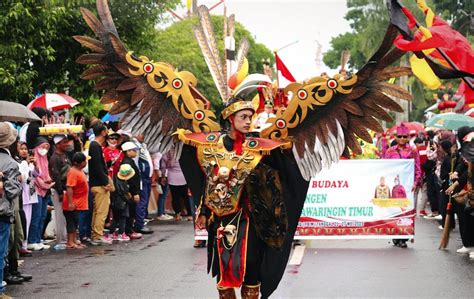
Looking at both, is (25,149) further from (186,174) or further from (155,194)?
(155,194)

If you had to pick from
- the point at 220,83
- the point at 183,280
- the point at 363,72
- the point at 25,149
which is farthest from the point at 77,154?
the point at 363,72

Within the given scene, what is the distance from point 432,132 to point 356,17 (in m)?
58.9

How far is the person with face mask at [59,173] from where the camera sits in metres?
15.9

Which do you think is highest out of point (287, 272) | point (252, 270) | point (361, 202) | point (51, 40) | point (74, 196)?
point (51, 40)

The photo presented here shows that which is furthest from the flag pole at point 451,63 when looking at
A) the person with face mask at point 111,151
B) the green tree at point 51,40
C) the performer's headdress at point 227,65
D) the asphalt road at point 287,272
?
the green tree at point 51,40

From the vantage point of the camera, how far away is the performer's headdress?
9188mm

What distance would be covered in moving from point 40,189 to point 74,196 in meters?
0.66

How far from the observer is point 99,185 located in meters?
16.5

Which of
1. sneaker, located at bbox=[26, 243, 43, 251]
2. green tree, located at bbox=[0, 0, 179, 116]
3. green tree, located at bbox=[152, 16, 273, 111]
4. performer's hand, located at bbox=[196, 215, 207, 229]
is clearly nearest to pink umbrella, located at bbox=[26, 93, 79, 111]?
Answer: green tree, located at bbox=[0, 0, 179, 116]

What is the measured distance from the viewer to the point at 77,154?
1589 cm

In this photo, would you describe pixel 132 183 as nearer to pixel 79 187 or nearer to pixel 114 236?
pixel 114 236

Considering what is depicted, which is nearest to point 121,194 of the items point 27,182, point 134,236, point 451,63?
point 134,236

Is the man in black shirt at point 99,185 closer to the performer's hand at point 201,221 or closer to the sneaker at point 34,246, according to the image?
the sneaker at point 34,246

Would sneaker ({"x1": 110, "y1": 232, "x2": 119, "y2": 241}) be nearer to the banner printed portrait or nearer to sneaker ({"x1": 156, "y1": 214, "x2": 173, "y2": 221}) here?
the banner printed portrait
